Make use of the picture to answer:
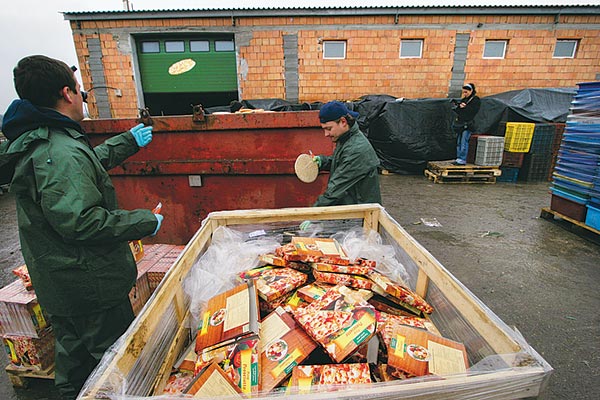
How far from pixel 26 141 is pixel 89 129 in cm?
182

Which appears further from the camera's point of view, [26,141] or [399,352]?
[26,141]

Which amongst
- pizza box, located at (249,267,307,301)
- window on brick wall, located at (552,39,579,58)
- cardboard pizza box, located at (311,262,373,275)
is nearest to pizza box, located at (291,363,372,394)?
pizza box, located at (249,267,307,301)

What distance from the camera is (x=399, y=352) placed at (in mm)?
979

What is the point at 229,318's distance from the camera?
113 cm

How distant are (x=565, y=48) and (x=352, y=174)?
520 inches

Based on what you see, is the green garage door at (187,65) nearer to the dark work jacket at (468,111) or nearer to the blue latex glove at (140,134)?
the dark work jacket at (468,111)

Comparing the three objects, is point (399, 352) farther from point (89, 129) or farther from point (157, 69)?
point (157, 69)

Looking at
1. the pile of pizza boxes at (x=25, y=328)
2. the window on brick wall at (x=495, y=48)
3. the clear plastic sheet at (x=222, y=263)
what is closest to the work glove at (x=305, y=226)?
the clear plastic sheet at (x=222, y=263)

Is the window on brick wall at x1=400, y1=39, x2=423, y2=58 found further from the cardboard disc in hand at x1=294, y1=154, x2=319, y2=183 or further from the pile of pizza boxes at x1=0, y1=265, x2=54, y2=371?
the pile of pizza boxes at x1=0, y1=265, x2=54, y2=371

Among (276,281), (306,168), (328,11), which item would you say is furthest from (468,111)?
(276,281)

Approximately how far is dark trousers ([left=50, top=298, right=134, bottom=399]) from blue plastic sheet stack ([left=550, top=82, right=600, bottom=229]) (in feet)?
17.8

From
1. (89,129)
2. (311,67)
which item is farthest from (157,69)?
(89,129)

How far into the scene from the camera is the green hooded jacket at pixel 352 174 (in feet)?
7.49

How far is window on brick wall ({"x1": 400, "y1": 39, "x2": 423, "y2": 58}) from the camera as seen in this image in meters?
10.1
